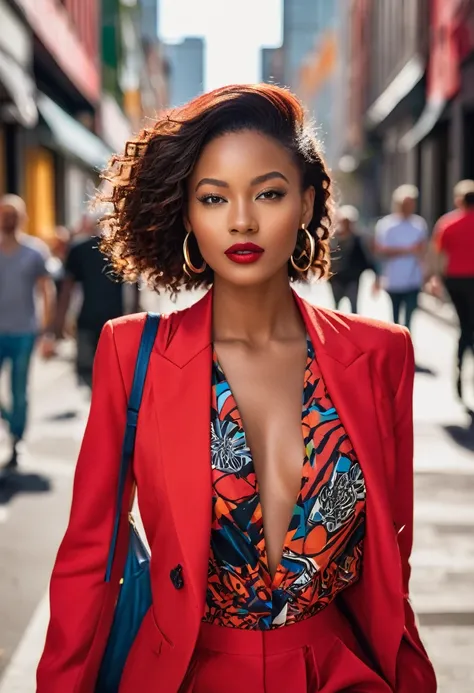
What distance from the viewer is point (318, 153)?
8.09ft

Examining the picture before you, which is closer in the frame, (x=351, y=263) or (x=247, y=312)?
(x=247, y=312)

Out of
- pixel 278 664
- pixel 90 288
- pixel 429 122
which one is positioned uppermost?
pixel 429 122

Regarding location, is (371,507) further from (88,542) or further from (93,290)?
(93,290)

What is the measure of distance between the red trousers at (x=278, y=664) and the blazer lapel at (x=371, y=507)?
3.3 inches

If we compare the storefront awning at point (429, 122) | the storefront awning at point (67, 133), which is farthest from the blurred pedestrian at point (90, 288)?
the storefront awning at point (429, 122)

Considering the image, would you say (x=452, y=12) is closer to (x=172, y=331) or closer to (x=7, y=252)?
(x=7, y=252)

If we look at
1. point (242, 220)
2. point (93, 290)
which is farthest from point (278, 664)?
point (93, 290)

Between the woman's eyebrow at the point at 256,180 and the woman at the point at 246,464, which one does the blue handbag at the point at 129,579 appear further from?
the woman's eyebrow at the point at 256,180

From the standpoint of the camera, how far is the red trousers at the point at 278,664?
85.1 inches

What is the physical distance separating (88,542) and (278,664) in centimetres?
40

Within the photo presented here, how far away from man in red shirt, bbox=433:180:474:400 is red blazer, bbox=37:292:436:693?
941 centimetres

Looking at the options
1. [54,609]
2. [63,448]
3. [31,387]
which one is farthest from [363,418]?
[31,387]

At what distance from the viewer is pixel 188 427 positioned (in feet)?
7.33

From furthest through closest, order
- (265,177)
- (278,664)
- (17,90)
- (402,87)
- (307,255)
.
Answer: (402,87)
(17,90)
(307,255)
(265,177)
(278,664)
